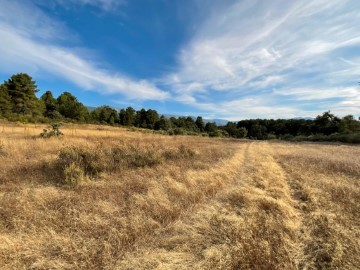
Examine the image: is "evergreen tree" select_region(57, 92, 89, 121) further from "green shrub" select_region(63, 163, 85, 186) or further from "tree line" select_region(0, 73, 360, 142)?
"green shrub" select_region(63, 163, 85, 186)

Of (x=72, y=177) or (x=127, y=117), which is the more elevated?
(x=127, y=117)

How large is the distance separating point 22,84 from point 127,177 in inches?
2324

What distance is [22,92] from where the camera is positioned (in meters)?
54.6

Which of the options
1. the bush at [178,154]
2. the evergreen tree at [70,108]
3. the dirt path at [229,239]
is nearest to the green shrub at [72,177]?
the dirt path at [229,239]

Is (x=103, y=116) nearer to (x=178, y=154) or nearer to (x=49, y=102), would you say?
(x=49, y=102)

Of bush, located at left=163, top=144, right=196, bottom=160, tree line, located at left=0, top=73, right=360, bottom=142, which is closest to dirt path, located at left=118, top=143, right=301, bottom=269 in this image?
bush, located at left=163, top=144, right=196, bottom=160

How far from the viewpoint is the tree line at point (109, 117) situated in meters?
51.8

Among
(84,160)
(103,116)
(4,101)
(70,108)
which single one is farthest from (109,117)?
(84,160)

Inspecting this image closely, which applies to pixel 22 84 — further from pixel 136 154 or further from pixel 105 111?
pixel 136 154

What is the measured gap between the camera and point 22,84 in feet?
178

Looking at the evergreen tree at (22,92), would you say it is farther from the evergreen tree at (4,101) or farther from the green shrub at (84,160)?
the green shrub at (84,160)

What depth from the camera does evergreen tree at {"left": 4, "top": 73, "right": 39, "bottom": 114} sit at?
177ft

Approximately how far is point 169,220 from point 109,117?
285 feet

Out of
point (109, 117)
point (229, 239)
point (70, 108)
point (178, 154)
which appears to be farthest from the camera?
point (109, 117)
